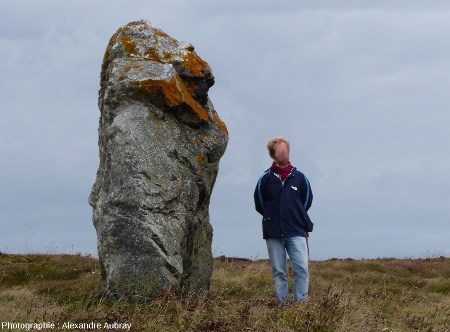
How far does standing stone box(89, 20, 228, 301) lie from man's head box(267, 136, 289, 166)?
1310 millimetres

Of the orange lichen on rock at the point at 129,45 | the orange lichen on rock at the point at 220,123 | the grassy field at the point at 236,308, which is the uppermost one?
the orange lichen on rock at the point at 129,45

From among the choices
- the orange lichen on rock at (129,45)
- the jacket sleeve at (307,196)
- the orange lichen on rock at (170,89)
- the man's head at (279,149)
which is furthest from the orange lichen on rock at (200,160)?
the orange lichen on rock at (129,45)

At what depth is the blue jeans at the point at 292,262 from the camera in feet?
43.9

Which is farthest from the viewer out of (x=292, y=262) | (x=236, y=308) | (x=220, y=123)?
(x=220, y=123)

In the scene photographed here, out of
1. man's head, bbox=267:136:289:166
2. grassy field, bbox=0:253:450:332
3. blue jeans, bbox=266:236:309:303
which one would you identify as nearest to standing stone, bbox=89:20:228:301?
grassy field, bbox=0:253:450:332

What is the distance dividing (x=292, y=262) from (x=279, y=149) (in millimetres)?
2199

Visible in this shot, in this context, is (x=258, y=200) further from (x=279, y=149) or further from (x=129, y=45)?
(x=129, y=45)

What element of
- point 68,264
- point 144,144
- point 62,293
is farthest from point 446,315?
point 68,264

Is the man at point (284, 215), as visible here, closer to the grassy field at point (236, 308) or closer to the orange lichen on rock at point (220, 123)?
the grassy field at point (236, 308)

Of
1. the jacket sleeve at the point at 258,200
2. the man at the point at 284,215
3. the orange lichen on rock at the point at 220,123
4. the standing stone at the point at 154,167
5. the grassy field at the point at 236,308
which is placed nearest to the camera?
the grassy field at the point at 236,308

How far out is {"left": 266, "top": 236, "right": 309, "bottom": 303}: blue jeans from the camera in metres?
13.4

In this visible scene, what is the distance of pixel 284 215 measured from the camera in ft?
43.8

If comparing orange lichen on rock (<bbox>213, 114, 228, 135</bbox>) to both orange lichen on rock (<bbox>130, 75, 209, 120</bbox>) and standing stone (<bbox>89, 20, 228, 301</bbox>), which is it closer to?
standing stone (<bbox>89, 20, 228, 301</bbox>)

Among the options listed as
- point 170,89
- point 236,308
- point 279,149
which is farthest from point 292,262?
point 170,89
